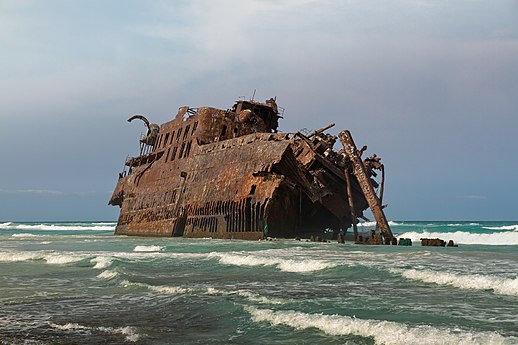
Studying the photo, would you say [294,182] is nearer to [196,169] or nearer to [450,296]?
[196,169]

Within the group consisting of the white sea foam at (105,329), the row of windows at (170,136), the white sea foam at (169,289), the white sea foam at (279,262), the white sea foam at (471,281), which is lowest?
the white sea foam at (105,329)

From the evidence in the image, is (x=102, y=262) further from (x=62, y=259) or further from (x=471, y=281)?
(x=471, y=281)

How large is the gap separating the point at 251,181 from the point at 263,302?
14073 mm

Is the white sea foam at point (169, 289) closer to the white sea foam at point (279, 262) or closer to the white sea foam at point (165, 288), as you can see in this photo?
the white sea foam at point (165, 288)

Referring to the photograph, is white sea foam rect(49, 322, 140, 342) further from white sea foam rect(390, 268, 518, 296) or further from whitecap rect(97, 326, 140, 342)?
white sea foam rect(390, 268, 518, 296)

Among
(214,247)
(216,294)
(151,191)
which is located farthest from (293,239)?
(216,294)

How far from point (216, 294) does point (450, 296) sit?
149 inches

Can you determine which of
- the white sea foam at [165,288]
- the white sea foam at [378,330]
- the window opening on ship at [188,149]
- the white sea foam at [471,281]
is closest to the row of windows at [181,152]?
the window opening on ship at [188,149]

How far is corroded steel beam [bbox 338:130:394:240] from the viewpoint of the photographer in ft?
71.0

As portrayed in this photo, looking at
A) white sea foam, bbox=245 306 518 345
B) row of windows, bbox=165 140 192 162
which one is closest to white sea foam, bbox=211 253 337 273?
white sea foam, bbox=245 306 518 345

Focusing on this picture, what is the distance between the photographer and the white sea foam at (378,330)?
579cm

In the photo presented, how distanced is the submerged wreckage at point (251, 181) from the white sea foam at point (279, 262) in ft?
19.2

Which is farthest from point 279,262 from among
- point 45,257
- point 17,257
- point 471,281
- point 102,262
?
point 17,257

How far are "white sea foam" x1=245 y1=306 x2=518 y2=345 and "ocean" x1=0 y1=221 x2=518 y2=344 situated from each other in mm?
12
